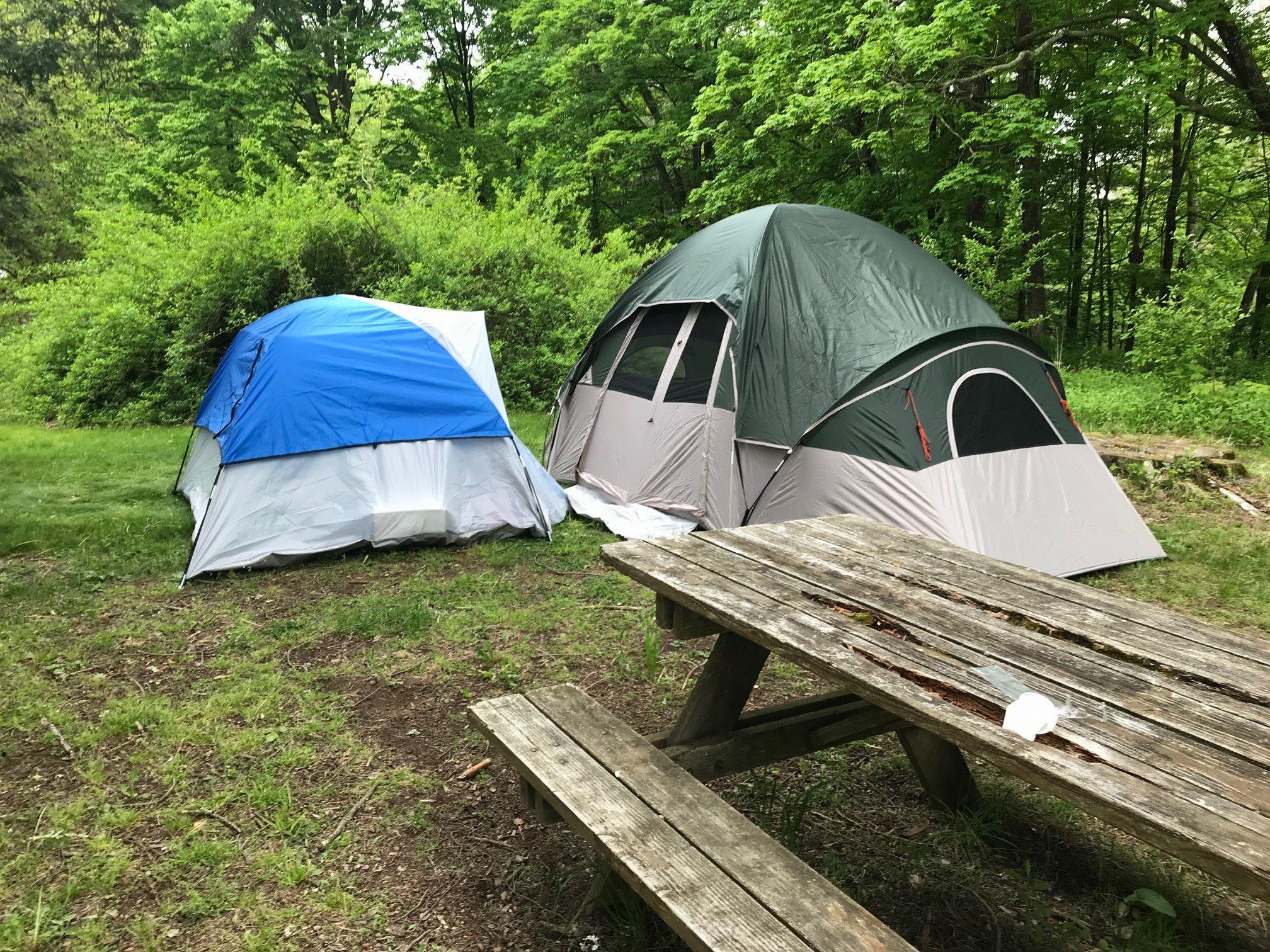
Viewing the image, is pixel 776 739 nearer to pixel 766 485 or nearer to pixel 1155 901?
pixel 1155 901

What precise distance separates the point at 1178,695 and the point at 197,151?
59.3 ft

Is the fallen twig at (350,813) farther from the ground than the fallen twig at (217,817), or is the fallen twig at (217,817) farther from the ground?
the fallen twig at (217,817)

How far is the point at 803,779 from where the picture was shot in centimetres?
292

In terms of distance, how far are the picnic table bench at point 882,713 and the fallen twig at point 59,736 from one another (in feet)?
5.49

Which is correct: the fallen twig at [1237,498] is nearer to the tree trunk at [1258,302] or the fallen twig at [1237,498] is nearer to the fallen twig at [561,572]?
the fallen twig at [561,572]

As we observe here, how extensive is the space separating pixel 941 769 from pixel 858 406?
2682mm

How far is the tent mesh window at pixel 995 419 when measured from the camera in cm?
500

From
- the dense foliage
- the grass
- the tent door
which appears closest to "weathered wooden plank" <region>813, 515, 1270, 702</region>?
the grass

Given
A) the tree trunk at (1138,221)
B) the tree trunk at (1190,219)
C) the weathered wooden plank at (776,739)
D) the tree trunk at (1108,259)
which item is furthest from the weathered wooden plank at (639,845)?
the tree trunk at (1108,259)

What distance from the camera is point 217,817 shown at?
2.68 meters

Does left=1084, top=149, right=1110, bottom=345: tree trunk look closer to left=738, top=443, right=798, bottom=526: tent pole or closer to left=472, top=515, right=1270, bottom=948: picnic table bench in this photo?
left=738, top=443, right=798, bottom=526: tent pole

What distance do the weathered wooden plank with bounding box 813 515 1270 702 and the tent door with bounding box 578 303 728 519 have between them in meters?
3.16

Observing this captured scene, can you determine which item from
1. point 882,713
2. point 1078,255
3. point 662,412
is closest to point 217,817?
point 882,713

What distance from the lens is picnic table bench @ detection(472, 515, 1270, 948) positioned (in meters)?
1.36
